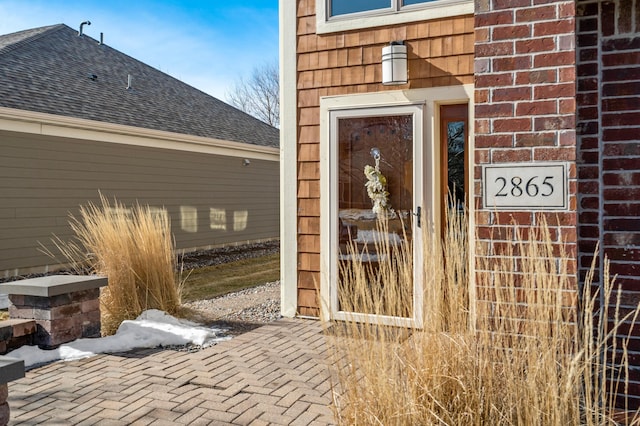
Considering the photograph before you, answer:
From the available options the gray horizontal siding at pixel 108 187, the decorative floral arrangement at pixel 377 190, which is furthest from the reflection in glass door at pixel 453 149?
the gray horizontal siding at pixel 108 187

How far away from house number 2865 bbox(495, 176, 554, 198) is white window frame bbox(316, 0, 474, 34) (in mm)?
2585

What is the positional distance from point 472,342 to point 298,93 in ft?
11.9

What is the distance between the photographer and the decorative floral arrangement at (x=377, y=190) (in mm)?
4801

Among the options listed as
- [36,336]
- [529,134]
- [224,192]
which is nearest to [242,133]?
[224,192]

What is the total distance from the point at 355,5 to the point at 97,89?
731cm

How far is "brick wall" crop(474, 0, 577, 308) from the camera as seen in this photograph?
7.27 feet

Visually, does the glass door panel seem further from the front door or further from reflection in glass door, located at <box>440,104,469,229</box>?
reflection in glass door, located at <box>440,104,469,229</box>

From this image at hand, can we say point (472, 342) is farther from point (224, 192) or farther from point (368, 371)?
point (224, 192)

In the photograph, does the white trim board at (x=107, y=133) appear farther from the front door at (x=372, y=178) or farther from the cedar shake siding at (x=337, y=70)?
the front door at (x=372, y=178)

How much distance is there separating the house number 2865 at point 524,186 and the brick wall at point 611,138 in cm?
Answer: 36

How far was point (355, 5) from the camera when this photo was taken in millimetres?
4910

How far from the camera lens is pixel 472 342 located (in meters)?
2.04

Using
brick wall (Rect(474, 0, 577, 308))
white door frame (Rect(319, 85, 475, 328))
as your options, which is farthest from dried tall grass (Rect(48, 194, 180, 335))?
brick wall (Rect(474, 0, 577, 308))

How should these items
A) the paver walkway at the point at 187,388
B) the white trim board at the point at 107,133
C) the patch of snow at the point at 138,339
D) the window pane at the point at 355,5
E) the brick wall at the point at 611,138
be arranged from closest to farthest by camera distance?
1. the brick wall at the point at 611,138
2. the paver walkway at the point at 187,388
3. the patch of snow at the point at 138,339
4. the window pane at the point at 355,5
5. the white trim board at the point at 107,133
